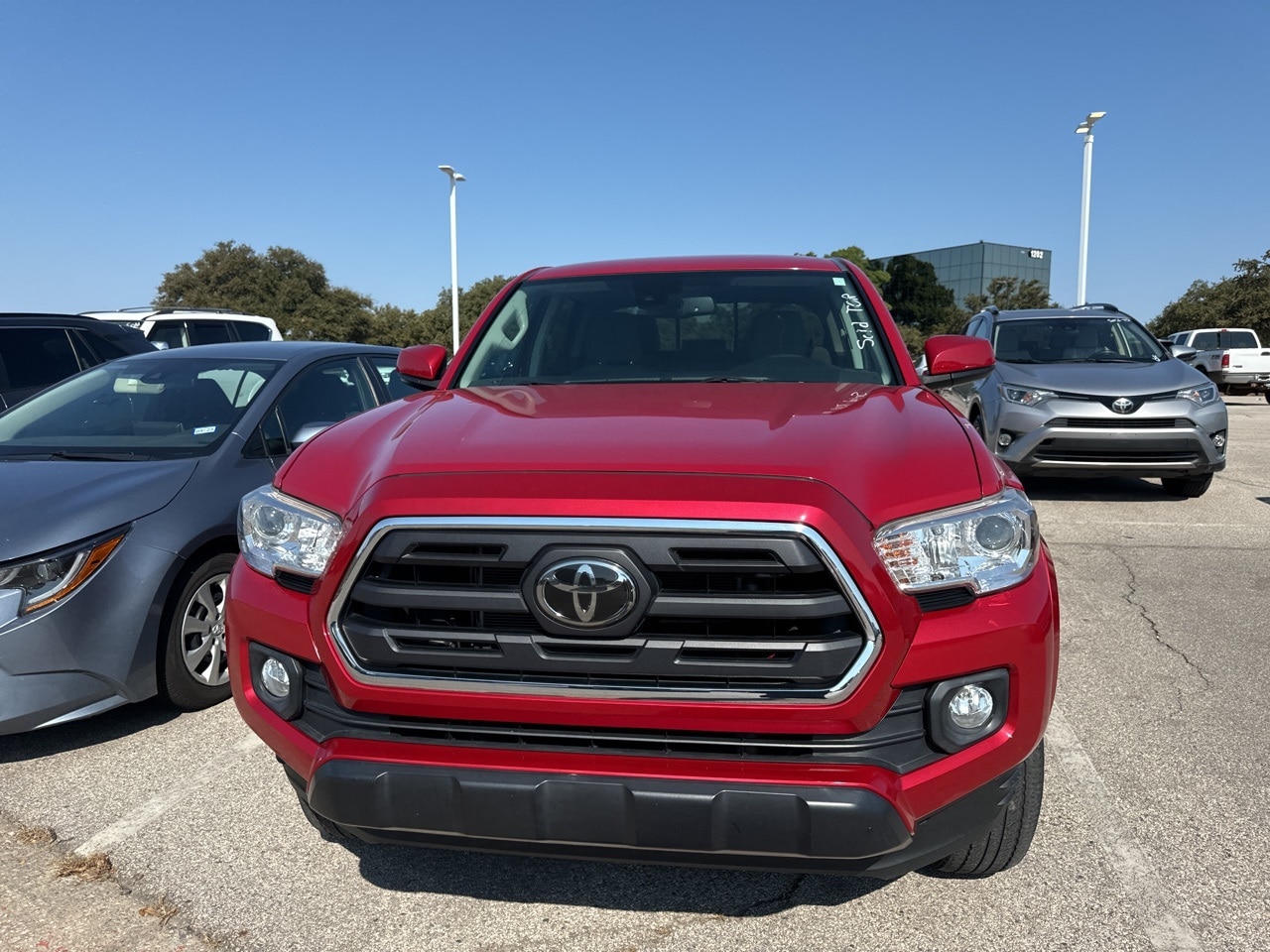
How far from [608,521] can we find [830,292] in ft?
6.73

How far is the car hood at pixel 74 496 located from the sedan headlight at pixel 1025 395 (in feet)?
21.7

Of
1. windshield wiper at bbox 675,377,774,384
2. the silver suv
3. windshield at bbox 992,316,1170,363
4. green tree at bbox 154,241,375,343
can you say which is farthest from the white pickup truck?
green tree at bbox 154,241,375,343

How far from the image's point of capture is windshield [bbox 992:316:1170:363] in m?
8.92

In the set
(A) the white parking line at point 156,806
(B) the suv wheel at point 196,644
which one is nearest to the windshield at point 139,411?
(B) the suv wheel at point 196,644

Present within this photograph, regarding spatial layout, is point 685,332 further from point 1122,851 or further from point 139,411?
point 139,411

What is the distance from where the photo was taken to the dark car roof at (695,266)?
3871 mm

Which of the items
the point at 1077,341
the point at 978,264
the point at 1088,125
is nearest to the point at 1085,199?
the point at 1088,125

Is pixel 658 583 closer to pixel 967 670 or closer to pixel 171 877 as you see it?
pixel 967 670

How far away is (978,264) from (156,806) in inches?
4130

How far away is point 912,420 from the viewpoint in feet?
8.46

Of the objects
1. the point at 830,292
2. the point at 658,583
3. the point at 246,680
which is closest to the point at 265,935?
the point at 246,680

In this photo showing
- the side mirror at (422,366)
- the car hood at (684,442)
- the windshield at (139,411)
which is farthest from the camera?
the windshield at (139,411)

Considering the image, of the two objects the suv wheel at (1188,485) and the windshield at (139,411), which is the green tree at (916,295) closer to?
the suv wheel at (1188,485)

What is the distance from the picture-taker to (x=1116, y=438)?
26.1 feet
